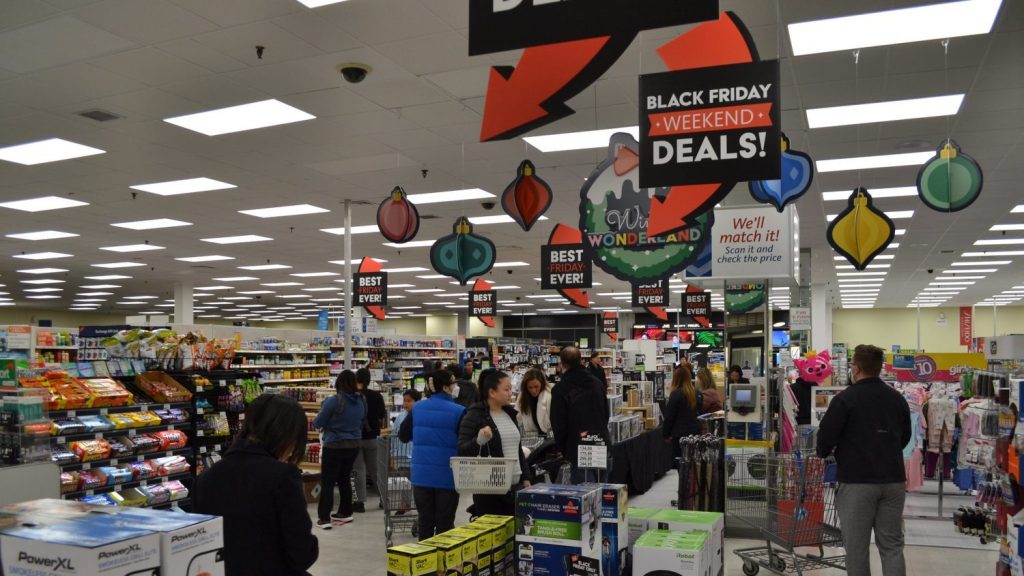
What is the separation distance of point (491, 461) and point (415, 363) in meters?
14.2

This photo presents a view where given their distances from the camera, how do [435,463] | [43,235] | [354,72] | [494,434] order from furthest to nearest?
1. [43,235]
2. [354,72]
3. [435,463]
4. [494,434]

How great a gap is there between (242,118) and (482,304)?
8.18 m

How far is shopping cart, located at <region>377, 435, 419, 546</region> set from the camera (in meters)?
6.48

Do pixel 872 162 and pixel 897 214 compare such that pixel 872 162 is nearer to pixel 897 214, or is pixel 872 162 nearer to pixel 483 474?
pixel 897 214

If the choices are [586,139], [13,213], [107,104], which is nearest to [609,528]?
[586,139]

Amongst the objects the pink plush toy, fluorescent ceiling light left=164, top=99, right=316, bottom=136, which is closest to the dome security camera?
fluorescent ceiling light left=164, top=99, right=316, bottom=136

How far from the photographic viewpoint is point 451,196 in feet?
35.8

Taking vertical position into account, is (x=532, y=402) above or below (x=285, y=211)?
A: below

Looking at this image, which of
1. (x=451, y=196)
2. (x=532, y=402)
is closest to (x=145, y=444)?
(x=532, y=402)

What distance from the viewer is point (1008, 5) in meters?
5.00

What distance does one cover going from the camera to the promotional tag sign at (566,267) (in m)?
8.98

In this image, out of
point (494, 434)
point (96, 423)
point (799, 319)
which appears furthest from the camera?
point (799, 319)

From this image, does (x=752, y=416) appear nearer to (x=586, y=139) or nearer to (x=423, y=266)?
(x=586, y=139)

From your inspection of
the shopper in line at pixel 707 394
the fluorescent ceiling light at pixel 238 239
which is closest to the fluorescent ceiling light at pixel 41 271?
the fluorescent ceiling light at pixel 238 239
